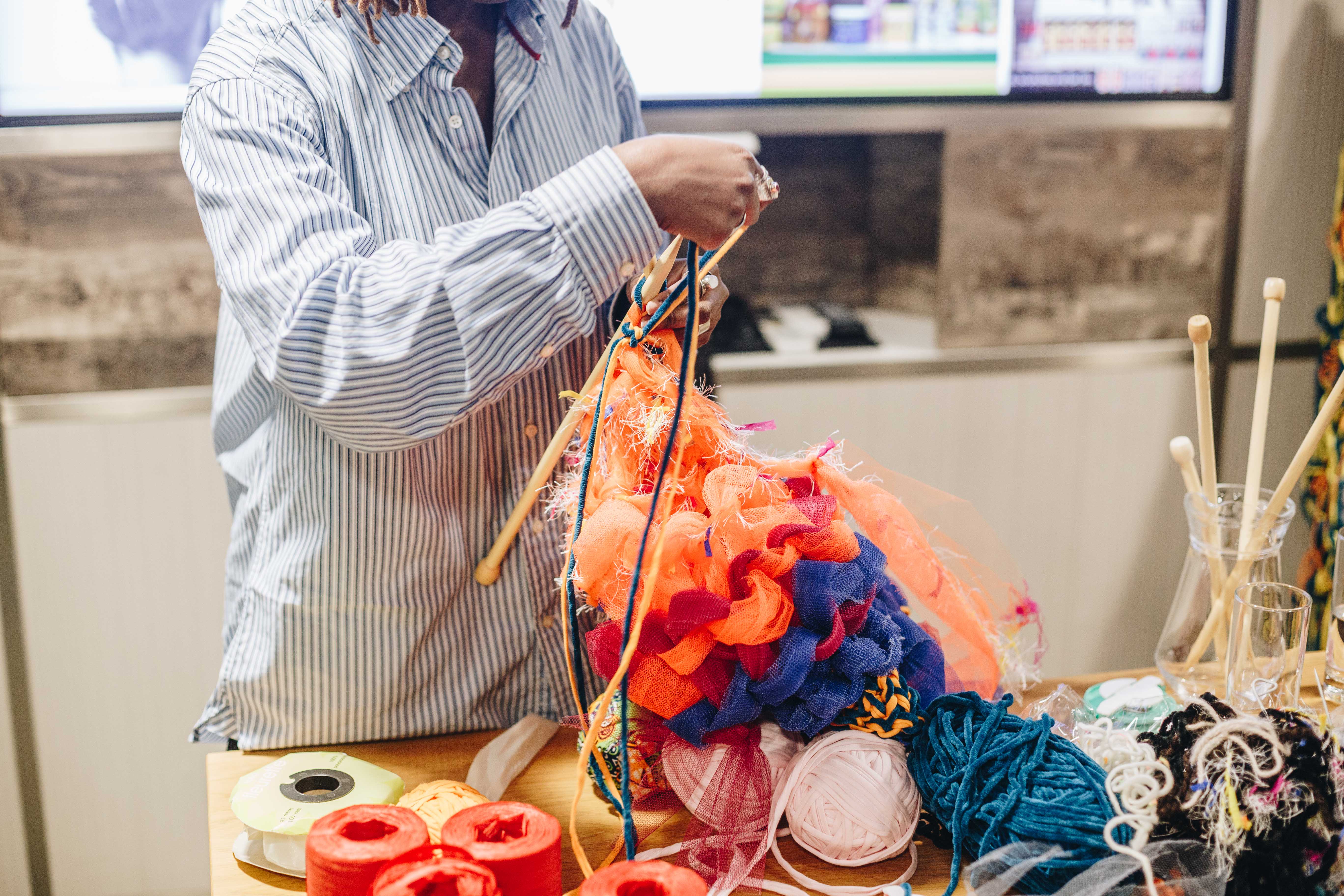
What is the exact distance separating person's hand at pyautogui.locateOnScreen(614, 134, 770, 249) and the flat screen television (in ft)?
3.51

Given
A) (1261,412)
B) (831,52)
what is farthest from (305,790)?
(831,52)

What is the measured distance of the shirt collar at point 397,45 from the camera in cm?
104

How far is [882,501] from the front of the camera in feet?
3.10

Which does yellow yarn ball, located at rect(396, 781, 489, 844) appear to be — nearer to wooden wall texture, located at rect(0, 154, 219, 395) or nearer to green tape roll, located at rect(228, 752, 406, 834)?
green tape roll, located at rect(228, 752, 406, 834)

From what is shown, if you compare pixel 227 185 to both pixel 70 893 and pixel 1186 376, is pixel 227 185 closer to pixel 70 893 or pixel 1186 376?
pixel 70 893

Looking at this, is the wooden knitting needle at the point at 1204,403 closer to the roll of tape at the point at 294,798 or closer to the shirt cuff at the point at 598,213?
the shirt cuff at the point at 598,213

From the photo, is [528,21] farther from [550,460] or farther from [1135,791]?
[1135,791]

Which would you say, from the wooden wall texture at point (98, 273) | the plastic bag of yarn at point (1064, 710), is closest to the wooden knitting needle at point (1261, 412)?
the plastic bag of yarn at point (1064, 710)

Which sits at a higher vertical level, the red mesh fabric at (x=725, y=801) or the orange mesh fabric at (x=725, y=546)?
the orange mesh fabric at (x=725, y=546)

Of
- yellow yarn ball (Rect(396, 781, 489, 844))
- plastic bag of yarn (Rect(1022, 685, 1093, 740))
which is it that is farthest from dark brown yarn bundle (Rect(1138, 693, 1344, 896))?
yellow yarn ball (Rect(396, 781, 489, 844))

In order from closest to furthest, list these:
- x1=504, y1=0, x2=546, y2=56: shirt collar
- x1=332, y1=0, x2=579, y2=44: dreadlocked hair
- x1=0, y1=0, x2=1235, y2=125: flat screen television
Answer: x1=332, y1=0, x2=579, y2=44: dreadlocked hair, x1=504, y1=0, x2=546, y2=56: shirt collar, x1=0, y1=0, x2=1235, y2=125: flat screen television

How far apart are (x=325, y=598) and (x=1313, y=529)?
182 centimetres

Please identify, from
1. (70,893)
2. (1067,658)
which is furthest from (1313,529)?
(70,893)

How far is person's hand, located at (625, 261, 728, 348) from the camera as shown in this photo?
3.02ft
